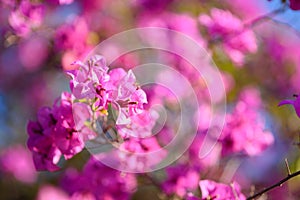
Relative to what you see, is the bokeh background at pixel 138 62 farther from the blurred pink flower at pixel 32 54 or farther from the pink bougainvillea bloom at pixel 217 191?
the pink bougainvillea bloom at pixel 217 191

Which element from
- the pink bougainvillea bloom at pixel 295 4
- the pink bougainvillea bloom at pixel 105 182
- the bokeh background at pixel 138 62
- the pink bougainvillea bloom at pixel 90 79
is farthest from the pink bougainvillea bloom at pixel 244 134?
the pink bougainvillea bloom at pixel 90 79

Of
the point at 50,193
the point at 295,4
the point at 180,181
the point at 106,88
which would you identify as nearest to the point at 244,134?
the point at 180,181

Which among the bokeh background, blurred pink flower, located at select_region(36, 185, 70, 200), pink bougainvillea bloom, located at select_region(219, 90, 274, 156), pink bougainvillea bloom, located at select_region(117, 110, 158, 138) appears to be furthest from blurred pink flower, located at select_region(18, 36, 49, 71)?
pink bougainvillea bloom, located at select_region(117, 110, 158, 138)

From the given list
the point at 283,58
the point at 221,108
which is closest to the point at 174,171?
→ the point at 221,108

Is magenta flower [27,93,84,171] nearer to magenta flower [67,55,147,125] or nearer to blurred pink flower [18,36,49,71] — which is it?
magenta flower [67,55,147,125]

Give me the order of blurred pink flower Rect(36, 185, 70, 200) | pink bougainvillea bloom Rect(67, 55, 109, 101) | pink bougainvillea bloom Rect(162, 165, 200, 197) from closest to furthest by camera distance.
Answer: pink bougainvillea bloom Rect(67, 55, 109, 101) → pink bougainvillea bloom Rect(162, 165, 200, 197) → blurred pink flower Rect(36, 185, 70, 200)

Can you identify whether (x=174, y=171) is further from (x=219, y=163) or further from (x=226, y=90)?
(x=226, y=90)
